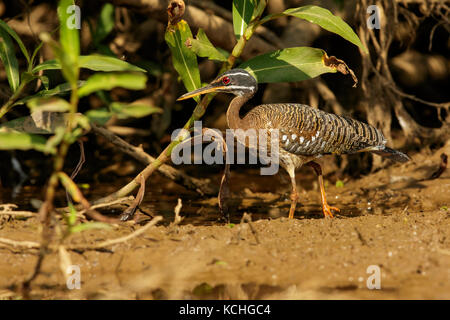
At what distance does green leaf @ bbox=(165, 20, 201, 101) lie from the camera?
5262 mm

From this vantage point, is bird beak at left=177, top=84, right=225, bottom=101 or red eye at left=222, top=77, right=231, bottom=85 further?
red eye at left=222, top=77, right=231, bottom=85

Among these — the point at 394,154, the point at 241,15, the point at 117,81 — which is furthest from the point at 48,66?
the point at 394,154

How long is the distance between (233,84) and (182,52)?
2.76ft

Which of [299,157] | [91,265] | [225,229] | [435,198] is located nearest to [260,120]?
[299,157]

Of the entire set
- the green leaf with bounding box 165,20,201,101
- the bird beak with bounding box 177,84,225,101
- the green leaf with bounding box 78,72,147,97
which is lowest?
the green leaf with bounding box 78,72,147,97

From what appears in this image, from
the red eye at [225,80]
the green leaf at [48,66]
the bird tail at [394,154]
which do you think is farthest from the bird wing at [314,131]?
the green leaf at [48,66]

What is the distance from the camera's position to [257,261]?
4211 millimetres

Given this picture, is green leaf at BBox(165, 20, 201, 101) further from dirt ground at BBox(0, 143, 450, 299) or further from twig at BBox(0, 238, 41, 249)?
twig at BBox(0, 238, 41, 249)

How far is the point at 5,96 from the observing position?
20.5 ft

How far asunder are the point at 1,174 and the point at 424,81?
6.43 m

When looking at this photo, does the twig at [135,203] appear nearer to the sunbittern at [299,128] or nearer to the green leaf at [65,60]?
the sunbittern at [299,128]

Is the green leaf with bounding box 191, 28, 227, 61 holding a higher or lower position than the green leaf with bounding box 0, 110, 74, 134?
higher

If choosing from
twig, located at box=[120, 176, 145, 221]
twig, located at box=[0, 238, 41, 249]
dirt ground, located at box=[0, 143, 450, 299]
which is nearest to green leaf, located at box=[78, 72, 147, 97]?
twig, located at box=[0, 238, 41, 249]

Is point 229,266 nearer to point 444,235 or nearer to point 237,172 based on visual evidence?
point 444,235
